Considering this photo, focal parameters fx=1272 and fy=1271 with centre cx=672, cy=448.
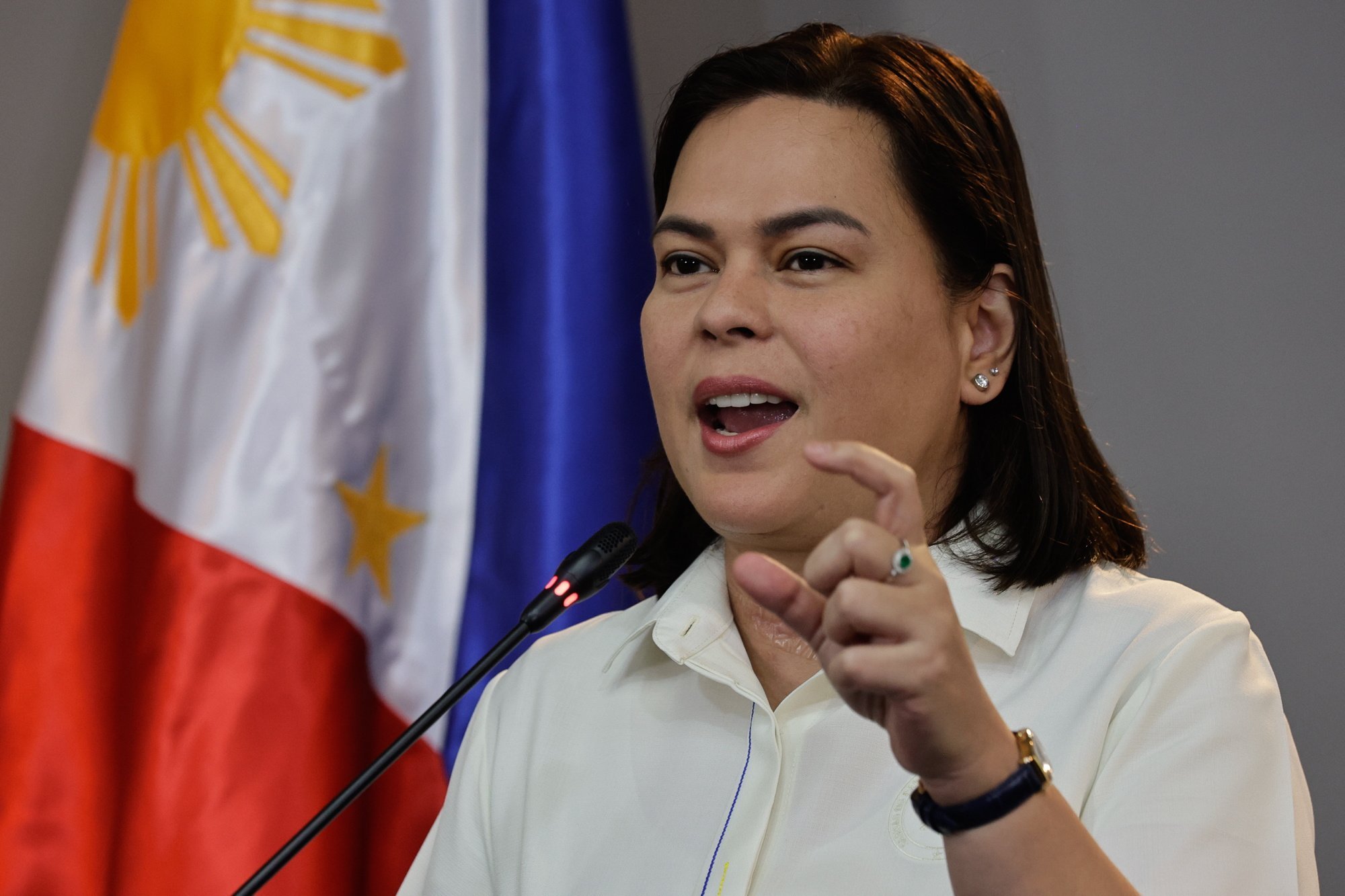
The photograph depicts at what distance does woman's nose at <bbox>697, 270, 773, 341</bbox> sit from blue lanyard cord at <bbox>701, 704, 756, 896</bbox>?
37 centimetres

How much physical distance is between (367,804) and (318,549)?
1.18 ft

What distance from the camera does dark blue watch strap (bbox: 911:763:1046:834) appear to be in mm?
785

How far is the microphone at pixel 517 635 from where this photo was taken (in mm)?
1030

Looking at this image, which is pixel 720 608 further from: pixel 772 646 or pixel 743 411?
pixel 743 411

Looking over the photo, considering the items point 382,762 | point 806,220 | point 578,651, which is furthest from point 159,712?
point 806,220

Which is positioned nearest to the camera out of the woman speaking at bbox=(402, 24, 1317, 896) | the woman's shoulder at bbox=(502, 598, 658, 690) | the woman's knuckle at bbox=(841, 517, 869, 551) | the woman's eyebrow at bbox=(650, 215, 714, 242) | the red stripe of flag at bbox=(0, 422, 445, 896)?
the woman's knuckle at bbox=(841, 517, 869, 551)

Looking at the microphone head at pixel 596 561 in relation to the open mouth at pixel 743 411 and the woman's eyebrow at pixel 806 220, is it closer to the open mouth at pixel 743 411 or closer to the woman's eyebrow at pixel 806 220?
the open mouth at pixel 743 411


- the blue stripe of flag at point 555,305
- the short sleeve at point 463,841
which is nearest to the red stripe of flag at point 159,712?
the blue stripe of flag at point 555,305

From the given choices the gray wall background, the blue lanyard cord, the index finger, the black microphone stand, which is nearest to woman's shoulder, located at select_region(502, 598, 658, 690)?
the blue lanyard cord

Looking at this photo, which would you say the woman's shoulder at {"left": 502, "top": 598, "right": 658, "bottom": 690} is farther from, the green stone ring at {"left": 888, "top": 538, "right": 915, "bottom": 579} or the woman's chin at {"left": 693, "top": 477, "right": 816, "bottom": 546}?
the green stone ring at {"left": 888, "top": 538, "right": 915, "bottom": 579}

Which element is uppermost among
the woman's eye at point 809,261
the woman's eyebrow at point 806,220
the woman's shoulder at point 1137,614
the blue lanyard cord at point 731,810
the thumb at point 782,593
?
the woman's eyebrow at point 806,220

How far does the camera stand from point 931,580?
0.75 meters

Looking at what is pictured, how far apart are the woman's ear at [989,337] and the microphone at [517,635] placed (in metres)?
0.42

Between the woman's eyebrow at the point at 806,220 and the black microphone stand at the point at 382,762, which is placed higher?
the woman's eyebrow at the point at 806,220
